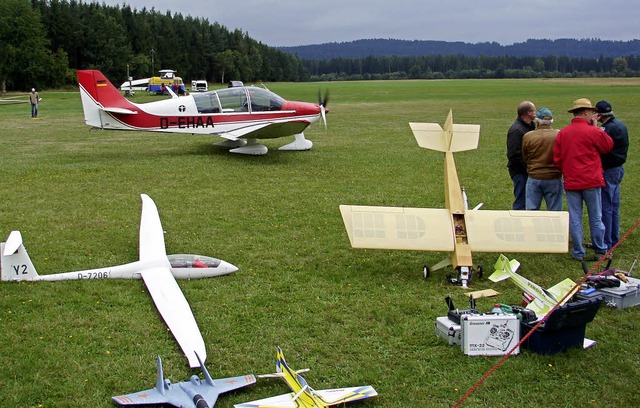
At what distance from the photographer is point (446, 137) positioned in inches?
316

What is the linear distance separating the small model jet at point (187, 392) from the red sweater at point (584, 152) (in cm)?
488

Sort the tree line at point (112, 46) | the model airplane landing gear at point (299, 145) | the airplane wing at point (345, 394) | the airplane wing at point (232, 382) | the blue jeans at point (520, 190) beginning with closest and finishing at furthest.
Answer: the airplane wing at point (345, 394)
the airplane wing at point (232, 382)
the blue jeans at point (520, 190)
the model airplane landing gear at point (299, 145)
the tree line at point (112, 46)

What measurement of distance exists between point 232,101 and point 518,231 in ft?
33.4

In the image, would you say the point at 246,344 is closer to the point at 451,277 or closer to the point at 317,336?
the point at 317,336

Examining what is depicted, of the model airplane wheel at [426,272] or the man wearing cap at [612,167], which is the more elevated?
the man wearing cap at [612,167]

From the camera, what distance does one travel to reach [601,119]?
773cm

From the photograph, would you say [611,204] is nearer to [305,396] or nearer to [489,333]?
[489,333]

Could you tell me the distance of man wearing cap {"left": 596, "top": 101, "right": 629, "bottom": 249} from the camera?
7625mm

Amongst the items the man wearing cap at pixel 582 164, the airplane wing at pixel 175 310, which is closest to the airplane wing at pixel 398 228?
the man wearing cap at pixel 582 164

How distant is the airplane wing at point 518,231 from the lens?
22.0 ft

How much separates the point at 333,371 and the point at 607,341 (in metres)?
2.44

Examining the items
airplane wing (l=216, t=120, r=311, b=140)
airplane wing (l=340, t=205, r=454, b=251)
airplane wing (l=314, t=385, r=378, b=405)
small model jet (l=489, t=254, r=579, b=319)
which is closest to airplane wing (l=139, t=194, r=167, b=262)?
airplane wing (l=340, t=205, r=454, b=251)

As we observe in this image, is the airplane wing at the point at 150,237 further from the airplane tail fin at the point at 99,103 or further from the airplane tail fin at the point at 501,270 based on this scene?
the airplane tail fin at the point at 99,103

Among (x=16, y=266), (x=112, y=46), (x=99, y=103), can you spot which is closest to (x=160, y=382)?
(x=16, y=266)
